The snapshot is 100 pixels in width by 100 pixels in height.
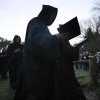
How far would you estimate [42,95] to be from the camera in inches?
152

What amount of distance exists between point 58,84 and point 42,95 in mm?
327

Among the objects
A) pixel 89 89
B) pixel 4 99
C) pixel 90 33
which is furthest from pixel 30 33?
pixel 90 33

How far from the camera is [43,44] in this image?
361 cm

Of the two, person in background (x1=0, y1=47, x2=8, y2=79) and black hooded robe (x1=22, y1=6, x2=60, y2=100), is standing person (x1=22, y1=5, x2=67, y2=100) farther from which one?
person in background (x1=0, y1=47, x2=8, y2=79)

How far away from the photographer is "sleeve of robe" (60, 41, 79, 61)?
13.2 ft

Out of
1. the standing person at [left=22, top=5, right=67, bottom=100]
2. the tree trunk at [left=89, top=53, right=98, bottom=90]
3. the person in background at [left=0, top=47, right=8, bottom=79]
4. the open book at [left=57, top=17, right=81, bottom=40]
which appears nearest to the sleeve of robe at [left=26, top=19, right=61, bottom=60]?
the standing person at [left=22, top=5, right=67, bottom=100]

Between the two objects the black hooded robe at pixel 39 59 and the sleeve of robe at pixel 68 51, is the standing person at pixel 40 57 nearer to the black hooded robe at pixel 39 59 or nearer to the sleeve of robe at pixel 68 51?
the black hooded robe at pixel 39 59

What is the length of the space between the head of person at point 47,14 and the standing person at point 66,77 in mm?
366

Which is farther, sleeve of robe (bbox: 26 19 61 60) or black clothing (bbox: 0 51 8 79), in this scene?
black clothing (bbox: 0 51 8 79)

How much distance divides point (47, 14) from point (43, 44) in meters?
0.61

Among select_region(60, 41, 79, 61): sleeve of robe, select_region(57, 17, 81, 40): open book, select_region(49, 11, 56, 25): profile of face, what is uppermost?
select_region(49, 11, 56, 25): profile of face

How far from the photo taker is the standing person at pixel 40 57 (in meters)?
3.65

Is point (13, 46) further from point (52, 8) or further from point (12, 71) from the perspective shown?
point (52, 8)

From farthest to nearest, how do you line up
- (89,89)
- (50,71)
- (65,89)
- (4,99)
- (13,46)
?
(13,46), (89,89), (4,99), (65,89), (50,71)
